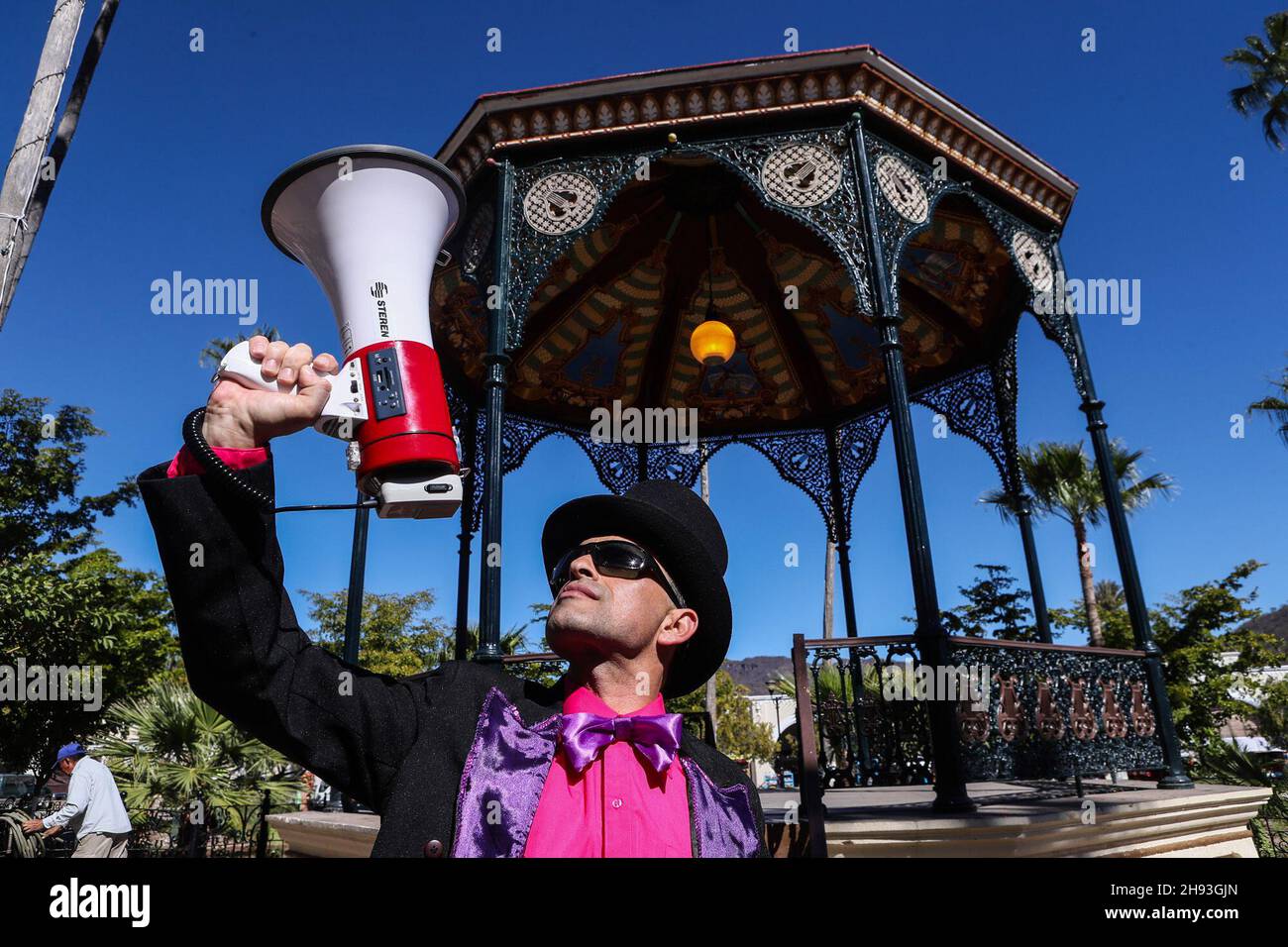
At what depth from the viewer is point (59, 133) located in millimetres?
5664

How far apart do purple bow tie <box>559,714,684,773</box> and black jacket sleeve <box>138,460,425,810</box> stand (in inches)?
13.9

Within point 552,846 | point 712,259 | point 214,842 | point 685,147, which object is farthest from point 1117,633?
point 552,846

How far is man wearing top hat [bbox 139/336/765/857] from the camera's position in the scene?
4.48 ft

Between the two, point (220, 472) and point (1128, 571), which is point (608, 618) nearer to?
point (220, 472)

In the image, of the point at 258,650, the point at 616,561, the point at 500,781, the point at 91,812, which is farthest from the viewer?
the point at 91,812

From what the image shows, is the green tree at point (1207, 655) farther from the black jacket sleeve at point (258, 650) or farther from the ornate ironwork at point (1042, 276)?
the black jacket sleeve at point (258, 650)

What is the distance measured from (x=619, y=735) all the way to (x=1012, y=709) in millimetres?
4917

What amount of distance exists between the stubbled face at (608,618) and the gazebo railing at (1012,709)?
2.91 metres

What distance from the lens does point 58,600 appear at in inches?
601

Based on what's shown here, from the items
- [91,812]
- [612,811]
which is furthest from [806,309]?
[612,811]

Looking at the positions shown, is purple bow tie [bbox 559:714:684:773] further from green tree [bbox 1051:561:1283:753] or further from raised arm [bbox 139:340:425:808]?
green tree [bbox 1051:561:1283:753]
